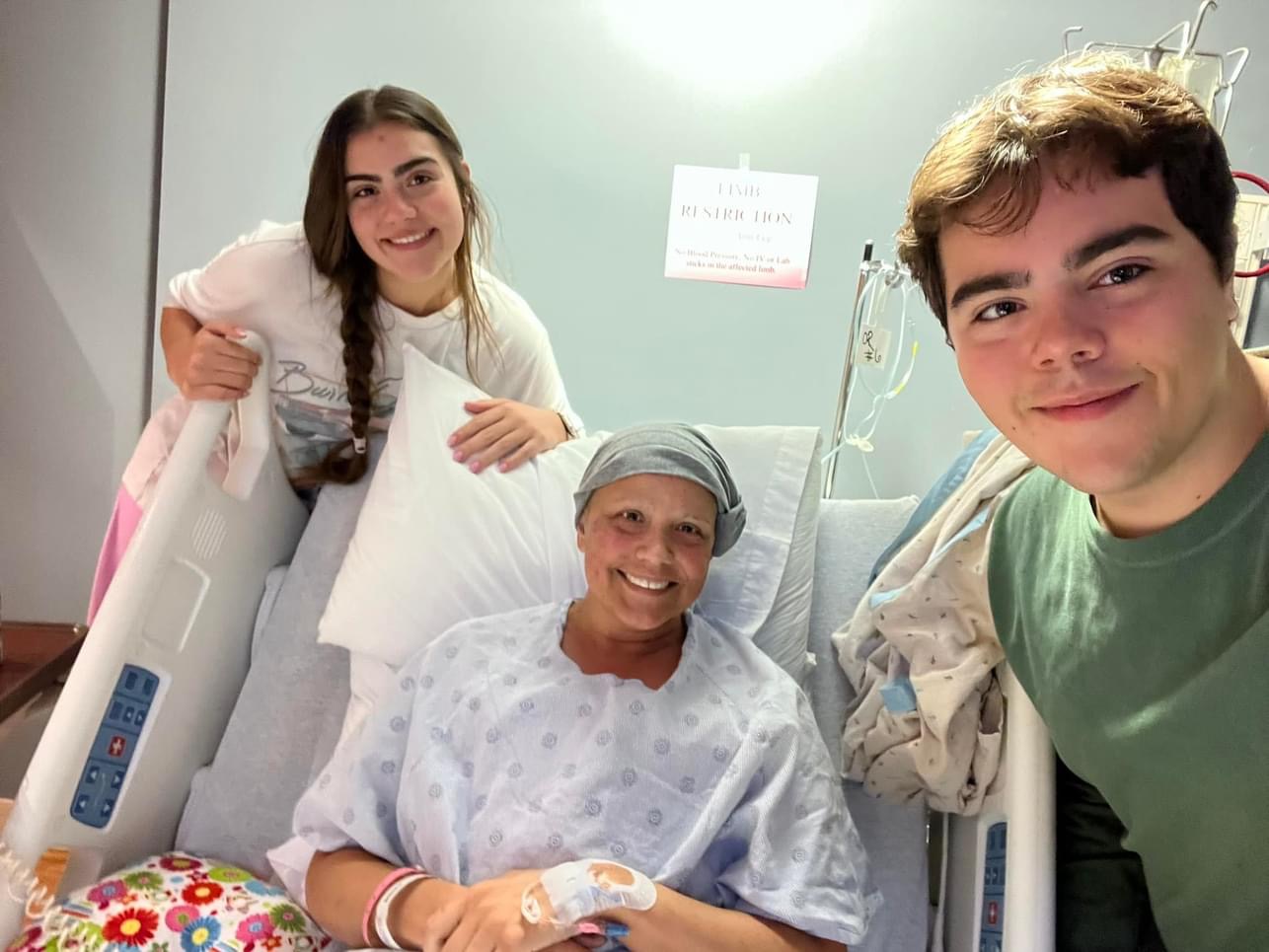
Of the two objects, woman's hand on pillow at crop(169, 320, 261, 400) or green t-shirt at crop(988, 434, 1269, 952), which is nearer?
green t-shirt at crop(988, 434, 1269, 952)

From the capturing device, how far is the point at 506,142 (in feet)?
7.21

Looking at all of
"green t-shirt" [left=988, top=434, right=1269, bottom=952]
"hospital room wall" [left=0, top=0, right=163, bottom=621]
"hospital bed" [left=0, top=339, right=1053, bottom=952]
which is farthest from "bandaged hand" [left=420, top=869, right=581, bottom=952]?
"hospital room wall" [left=0, top=0, right=163, bottom=621]

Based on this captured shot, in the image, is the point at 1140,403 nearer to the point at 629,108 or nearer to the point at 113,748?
the point at 113,748

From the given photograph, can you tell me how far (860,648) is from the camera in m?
1.54

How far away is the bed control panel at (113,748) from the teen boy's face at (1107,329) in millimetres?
1297

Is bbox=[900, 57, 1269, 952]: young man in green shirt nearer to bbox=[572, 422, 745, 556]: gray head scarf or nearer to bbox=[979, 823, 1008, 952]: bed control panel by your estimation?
bbox=[979, 823, 1008, 952]: bed control panel

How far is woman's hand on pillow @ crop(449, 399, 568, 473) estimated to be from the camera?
1.69 metres

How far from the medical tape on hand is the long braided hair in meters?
0.99

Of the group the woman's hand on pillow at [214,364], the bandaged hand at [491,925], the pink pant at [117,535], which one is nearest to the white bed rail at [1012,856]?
the bandaged hand at [491,925]

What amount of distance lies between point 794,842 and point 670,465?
0.54 metres

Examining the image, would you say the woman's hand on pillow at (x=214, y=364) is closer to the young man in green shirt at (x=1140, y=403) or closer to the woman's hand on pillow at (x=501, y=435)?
the woman's hand on pillow at (x=501, y=435)

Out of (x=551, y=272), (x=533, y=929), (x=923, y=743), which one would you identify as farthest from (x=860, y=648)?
(x=551, y=272)

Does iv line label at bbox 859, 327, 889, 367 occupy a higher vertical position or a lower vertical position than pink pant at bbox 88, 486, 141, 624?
higher

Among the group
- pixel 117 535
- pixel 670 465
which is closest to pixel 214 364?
pixel 117 535
